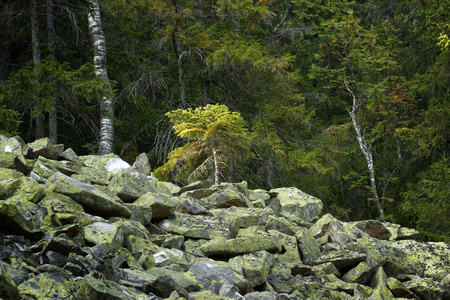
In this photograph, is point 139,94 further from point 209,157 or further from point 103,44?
point 209,157

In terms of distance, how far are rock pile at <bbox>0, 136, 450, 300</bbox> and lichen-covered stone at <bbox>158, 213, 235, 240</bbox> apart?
2 centimetres

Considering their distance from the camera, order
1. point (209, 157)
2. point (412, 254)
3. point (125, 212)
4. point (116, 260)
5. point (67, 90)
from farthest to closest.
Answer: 1. point (67, 90)
2. point (209, 157)
3. point (412, 254)
4. point (125, 212)
5. point (116, 260)

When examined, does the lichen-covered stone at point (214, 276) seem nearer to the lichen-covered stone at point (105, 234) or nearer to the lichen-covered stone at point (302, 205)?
the lichen-covered stone at point (105, 234)

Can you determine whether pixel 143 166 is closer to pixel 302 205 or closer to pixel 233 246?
pixel 302 205

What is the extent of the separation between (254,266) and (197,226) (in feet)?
5.03

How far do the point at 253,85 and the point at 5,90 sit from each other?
24.2ft

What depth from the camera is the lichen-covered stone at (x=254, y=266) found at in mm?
4527

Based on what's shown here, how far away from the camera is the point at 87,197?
4930 millimetres

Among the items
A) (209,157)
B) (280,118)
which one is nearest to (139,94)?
(280,118)

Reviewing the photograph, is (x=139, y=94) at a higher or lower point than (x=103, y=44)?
lower

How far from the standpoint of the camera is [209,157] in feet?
29.3

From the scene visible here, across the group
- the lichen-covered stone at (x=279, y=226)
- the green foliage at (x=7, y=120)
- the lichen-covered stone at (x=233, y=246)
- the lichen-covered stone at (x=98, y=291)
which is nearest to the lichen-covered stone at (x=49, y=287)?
the lichen-covered stone at (x=98, y=291)

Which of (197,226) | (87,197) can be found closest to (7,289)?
(87,197)

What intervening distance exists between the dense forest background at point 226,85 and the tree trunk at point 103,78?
1.5 inches
